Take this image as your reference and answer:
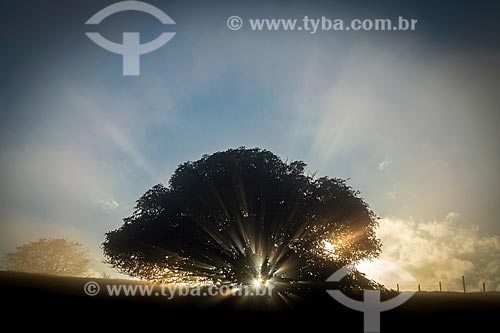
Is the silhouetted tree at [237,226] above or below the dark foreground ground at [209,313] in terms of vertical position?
above

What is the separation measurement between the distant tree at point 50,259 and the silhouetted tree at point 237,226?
5615 cm

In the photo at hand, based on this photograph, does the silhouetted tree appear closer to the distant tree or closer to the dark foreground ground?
the dark foreground ground

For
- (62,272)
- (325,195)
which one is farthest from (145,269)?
(62,272)

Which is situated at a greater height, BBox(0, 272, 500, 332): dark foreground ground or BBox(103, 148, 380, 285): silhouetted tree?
BBox(103, 148, 380, 285): silhouetted tree

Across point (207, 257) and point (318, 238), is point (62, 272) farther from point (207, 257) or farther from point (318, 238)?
point (318, 238)

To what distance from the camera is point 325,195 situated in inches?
1603

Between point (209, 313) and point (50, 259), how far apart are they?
7518 cm

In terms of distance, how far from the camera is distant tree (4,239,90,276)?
8744 cm

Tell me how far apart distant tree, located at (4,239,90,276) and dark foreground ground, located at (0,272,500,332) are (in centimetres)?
6318

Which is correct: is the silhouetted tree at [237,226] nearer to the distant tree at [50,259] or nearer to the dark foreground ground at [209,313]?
the dark foreground ground at [209,313]

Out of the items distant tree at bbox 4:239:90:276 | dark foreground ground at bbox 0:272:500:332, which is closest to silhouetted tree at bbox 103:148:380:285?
dark foreground ground at bbox 0:272:500:332

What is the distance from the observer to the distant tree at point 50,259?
3442 inches

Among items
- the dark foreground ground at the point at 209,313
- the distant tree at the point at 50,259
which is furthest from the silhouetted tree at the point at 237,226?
the distant tree at the point at 50,259

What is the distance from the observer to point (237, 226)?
129 ft
